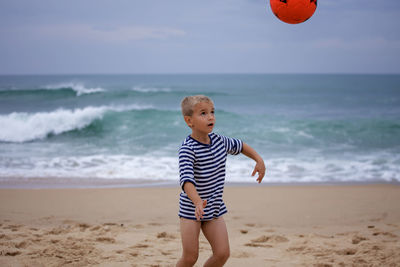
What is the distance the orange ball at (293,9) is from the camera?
356 centimetres

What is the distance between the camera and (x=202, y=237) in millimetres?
4691

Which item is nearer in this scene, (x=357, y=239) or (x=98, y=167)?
(x=357, y=239)

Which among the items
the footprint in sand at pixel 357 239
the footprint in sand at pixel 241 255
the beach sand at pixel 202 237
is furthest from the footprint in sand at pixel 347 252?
the footprint in sand at pixel 241 255

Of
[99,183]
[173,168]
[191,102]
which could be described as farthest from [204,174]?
[173,168]

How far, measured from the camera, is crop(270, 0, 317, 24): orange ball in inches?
140

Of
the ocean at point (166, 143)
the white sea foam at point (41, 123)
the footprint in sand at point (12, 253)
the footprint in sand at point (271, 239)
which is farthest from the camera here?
the white sea foam at point (41, 123)

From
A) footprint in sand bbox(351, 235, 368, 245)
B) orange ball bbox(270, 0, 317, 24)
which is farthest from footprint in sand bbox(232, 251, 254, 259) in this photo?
orange ball bbox(270, 0, 317, 24)

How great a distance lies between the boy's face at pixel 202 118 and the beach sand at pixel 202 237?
1.59m

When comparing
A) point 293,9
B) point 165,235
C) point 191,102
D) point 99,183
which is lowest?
point 165,235

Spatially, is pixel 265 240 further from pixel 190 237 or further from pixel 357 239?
pixel 190 237

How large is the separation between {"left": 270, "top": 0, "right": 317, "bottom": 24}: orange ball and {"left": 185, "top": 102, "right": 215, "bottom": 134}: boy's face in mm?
1381

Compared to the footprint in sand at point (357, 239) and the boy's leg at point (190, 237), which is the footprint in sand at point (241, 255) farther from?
the boy's leg at point (190, 237)

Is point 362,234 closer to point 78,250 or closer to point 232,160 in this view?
point 78,250

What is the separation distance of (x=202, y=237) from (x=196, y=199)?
231 cm
